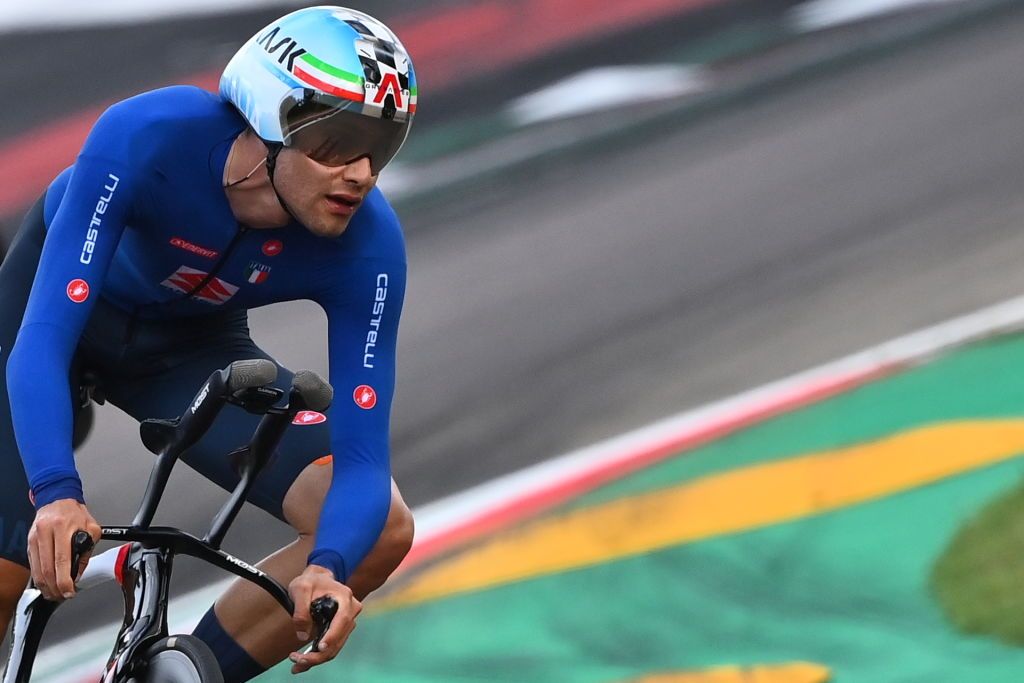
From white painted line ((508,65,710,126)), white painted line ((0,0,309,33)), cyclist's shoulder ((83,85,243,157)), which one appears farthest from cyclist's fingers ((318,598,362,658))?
white painted line ((0,0,309,33))

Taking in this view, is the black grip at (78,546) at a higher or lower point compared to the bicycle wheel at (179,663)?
higher

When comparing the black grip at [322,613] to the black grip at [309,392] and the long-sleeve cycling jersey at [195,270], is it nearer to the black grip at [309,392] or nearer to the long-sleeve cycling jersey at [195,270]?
the long-sleeve cycling jersey at [195,270]

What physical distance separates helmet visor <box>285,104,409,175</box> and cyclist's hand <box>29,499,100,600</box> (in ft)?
2.61

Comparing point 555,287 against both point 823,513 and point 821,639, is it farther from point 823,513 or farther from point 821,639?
point 821,639

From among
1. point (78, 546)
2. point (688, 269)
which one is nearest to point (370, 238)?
point (78, 546)

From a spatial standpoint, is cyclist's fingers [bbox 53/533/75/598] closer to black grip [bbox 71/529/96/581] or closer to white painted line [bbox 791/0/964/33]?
black grip [bbox 71/529/96/581]

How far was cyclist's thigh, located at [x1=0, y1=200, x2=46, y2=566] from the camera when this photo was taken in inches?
128

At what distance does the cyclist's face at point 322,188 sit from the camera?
119 inches

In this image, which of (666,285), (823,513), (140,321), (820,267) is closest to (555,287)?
(666,285)

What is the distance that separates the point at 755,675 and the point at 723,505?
30.4 inches

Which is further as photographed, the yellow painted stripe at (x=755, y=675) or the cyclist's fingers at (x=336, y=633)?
the yellow painted stripe at (x=755, y=675)

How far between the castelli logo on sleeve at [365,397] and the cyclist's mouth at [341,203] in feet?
1.19

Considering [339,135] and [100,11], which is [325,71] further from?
[100,11]

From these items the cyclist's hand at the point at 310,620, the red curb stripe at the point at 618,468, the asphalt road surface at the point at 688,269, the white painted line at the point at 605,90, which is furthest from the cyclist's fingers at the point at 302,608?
the white painted line at the point at 605,90
